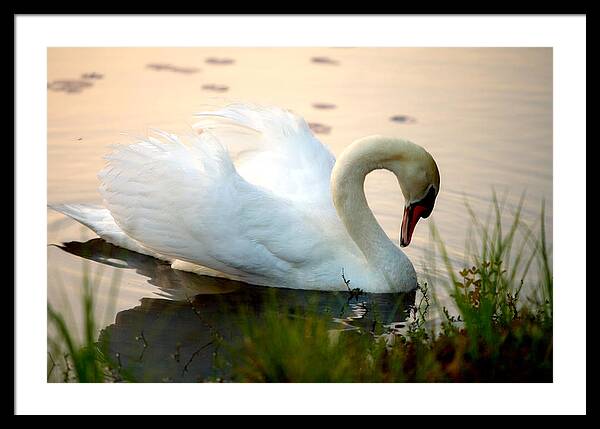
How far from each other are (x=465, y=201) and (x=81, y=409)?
4.92 m

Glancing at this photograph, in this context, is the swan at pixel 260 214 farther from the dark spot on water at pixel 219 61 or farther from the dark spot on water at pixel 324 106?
the dark spot on water at pixel 324 106

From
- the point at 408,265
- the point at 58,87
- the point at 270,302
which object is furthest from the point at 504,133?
the point at 58,87

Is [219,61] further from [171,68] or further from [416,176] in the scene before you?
[416,176]

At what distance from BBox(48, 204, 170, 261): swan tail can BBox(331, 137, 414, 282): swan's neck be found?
1.60 meters

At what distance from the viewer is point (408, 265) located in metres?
11.4

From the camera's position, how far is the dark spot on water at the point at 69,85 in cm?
1092

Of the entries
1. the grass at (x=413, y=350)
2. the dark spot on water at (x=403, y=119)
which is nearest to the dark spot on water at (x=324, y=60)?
the dark spot on water at (x=403, y=119)

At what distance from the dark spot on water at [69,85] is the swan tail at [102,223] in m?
0.97

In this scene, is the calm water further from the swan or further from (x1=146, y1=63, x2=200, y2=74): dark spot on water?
the swan

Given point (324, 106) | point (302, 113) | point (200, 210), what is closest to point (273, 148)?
point (200, 210)

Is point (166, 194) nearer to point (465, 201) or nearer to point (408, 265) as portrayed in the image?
point (408, 265)

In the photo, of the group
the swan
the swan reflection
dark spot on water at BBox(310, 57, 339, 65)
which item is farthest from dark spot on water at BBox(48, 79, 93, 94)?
dark spot on water at BBox(310, 57, 339, 65)

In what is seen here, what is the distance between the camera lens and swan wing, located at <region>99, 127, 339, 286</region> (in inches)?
428

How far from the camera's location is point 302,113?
13.9 metres
